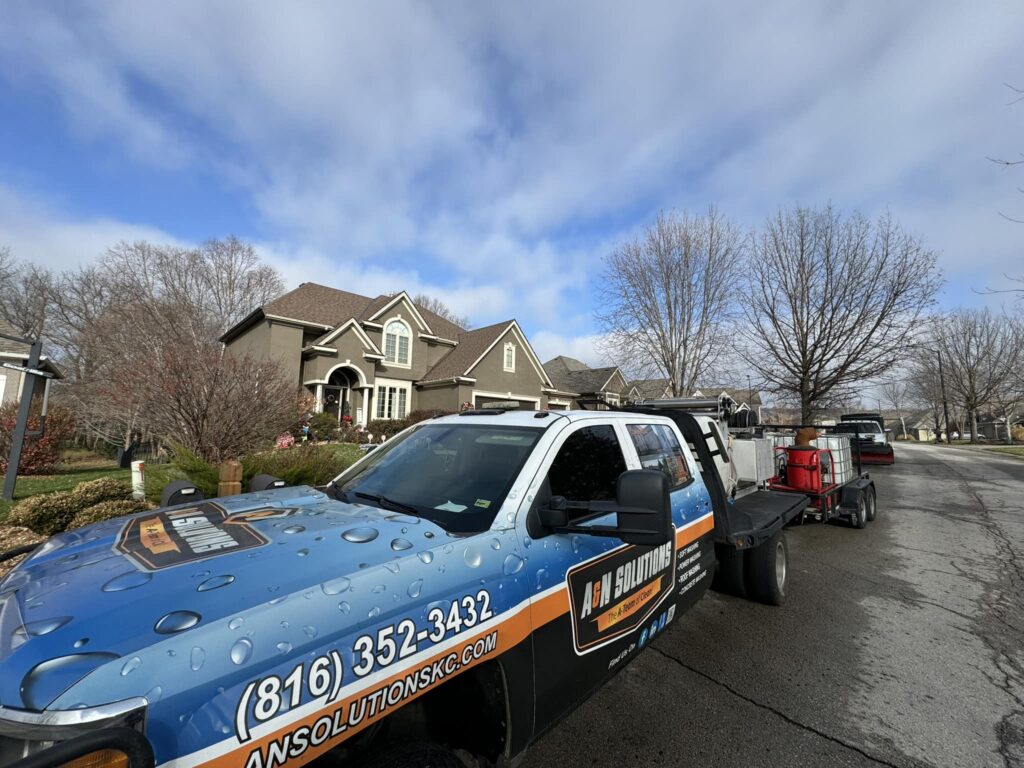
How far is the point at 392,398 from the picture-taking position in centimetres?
2489

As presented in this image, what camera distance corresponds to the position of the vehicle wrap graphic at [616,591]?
2.28 m

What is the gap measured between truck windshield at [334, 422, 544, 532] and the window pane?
0.21m

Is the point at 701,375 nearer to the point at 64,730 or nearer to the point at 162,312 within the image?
the point at 64,730

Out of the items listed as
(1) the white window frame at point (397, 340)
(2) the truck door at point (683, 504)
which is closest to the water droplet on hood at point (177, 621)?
(2) the truck door at point (683, 504)

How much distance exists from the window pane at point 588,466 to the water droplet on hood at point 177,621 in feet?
5.23

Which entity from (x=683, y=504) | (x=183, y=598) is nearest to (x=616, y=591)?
(x=683, y=504)

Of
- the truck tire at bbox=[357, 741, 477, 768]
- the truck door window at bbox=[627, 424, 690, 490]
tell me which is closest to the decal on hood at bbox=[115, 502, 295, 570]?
the truck tire at bbox=[357, 741, 477, 768]

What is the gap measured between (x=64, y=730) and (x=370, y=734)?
1059mm

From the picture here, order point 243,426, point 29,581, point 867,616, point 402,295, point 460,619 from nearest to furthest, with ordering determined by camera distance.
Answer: point 29,581 < point 460,619 < point 867,616 < point 243,426 < point 402,295

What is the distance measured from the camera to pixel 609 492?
2846mm

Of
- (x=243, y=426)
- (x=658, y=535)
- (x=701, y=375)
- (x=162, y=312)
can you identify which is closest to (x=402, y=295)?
(x=162, y=312)

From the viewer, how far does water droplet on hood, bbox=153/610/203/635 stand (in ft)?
4.04

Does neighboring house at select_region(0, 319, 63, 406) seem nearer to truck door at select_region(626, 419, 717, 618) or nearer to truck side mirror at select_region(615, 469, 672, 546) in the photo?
truck door at select_region(626, 419, 717, 618)

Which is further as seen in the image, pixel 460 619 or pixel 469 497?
pixel 469 497
